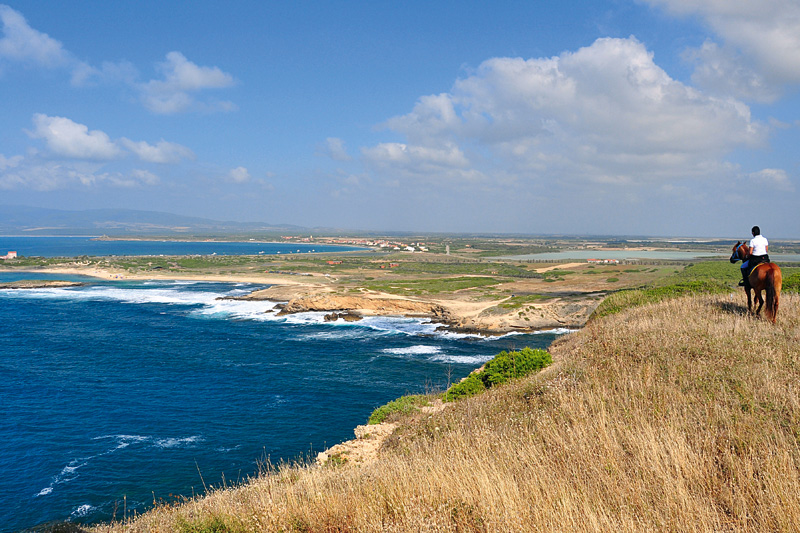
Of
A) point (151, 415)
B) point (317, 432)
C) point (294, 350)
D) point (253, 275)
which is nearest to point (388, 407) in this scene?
point (317, 432)

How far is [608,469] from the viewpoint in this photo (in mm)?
5168

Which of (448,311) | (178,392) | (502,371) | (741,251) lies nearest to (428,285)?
(448,311)

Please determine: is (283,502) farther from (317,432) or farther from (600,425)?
(317,432)

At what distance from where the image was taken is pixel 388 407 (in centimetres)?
1942

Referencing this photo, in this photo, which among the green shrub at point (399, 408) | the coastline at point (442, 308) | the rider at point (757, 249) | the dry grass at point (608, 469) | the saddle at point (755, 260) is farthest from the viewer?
the coastline at point (442, 308)

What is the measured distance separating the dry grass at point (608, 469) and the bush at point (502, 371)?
26.9 ft

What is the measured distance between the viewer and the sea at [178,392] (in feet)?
56.2

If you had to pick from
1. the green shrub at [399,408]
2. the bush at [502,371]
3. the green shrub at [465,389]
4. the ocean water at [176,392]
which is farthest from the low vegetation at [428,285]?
the green shrub at [465,389]

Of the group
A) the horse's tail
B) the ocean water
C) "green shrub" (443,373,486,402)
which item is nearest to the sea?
the ocean water

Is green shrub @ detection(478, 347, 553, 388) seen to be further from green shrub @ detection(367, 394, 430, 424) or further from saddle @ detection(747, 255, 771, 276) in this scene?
saddle @ detection(747, 255, 771, 276)

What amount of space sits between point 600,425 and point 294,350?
33184 millimetres

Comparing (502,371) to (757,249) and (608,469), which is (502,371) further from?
(608,469)

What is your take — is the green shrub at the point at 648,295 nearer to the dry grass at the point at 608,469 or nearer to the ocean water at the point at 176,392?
the ocean water at the point at 176,392

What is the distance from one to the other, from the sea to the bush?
20.3 ft
